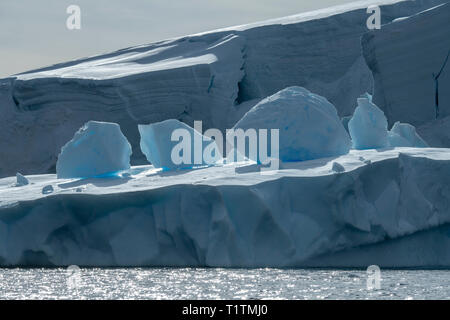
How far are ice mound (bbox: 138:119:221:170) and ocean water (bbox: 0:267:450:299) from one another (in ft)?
6.37

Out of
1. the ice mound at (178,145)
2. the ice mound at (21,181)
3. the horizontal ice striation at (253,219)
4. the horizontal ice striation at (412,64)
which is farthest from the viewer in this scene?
the horizontal ice striation at (412,64)

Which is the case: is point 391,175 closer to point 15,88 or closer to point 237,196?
point 237,196

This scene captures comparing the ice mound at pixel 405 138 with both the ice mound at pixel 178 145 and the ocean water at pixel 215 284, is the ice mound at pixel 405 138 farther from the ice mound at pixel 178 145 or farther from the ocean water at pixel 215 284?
the ocean water at pixel 215 284

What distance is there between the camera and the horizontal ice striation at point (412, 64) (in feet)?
49.9

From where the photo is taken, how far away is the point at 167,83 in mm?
18031

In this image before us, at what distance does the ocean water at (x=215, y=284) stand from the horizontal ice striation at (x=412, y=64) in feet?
20.9

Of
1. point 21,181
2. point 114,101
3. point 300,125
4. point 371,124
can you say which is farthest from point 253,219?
point 114,101

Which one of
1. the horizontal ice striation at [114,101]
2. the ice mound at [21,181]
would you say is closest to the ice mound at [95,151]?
the ice mound at [21,181]

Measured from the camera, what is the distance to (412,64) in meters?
15.6

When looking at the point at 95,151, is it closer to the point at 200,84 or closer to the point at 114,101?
the point at 114,101

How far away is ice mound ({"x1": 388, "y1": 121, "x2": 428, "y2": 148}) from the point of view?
12367mm

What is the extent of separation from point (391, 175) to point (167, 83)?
897 cm

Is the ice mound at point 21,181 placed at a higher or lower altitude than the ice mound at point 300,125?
lower

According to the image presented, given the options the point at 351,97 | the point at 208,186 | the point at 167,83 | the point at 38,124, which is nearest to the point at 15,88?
the point at 38,124
